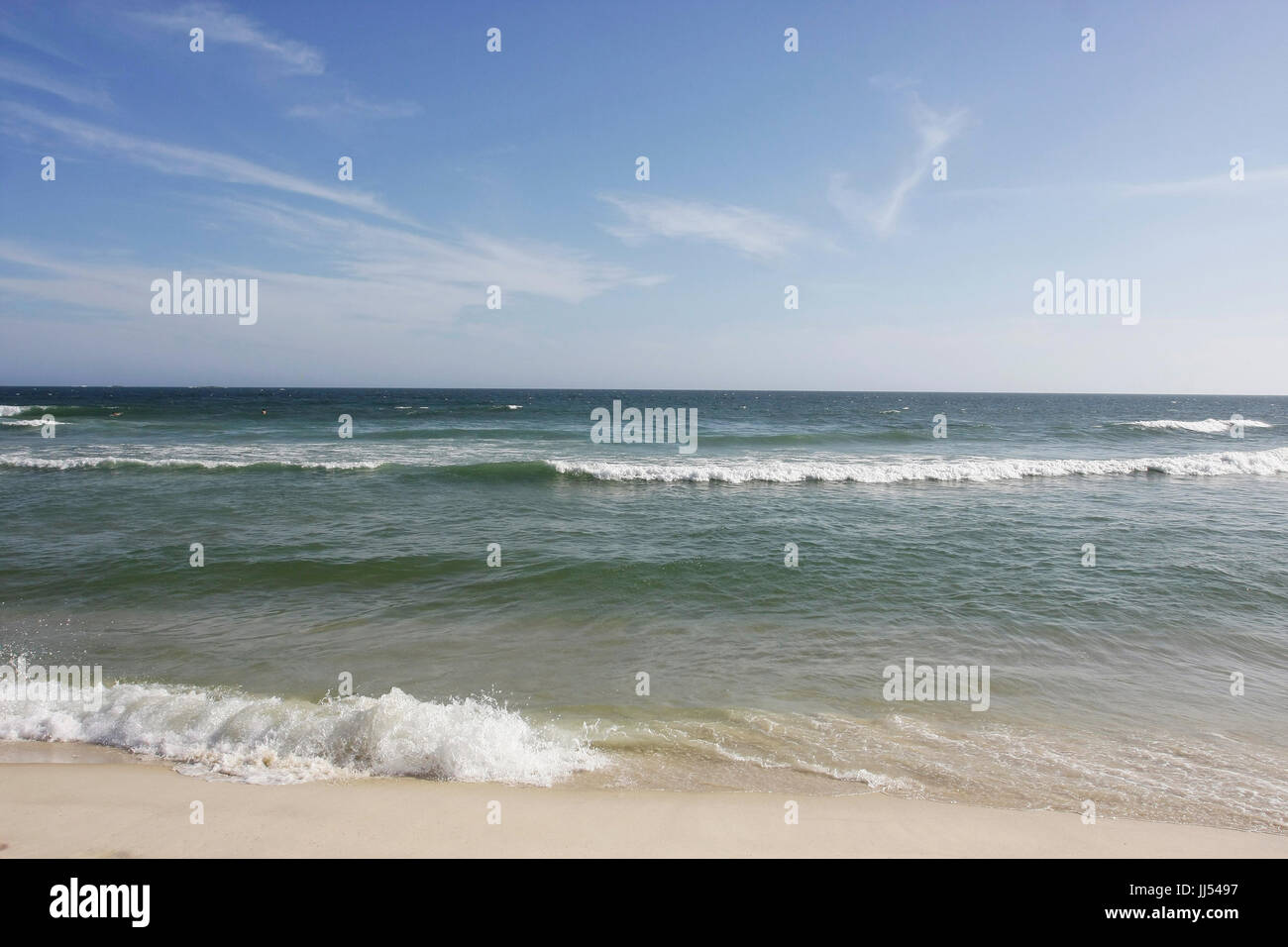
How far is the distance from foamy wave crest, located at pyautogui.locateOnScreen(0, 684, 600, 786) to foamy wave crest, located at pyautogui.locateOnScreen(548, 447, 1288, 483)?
15460mm

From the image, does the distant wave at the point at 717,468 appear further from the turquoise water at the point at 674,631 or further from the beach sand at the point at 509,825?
the beach sand at the point at 509,825

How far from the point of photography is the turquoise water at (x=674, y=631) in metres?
5.25

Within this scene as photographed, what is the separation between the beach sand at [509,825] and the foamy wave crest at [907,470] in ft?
53.4

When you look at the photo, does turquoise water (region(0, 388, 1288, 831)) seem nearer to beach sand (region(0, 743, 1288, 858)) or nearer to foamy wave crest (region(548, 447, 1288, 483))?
beach sand (region(0, 743, 1288, 858))

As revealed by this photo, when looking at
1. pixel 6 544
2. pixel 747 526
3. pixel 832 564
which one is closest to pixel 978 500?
pixel 747 526

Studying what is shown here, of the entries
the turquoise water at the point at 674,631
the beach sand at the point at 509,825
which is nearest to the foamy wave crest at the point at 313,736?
the turquoise water at the point at 674,631

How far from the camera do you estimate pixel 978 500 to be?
1736 cm

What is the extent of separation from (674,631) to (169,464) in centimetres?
2202

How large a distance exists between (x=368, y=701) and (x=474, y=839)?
7.33ft

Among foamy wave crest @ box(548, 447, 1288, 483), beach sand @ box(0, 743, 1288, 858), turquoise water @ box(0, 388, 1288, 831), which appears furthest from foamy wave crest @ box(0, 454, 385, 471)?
beach sand @ box(0, 743, 1288, 858)

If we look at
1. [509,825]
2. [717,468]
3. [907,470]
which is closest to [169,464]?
[717,468]

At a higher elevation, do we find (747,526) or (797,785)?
(747,526)
